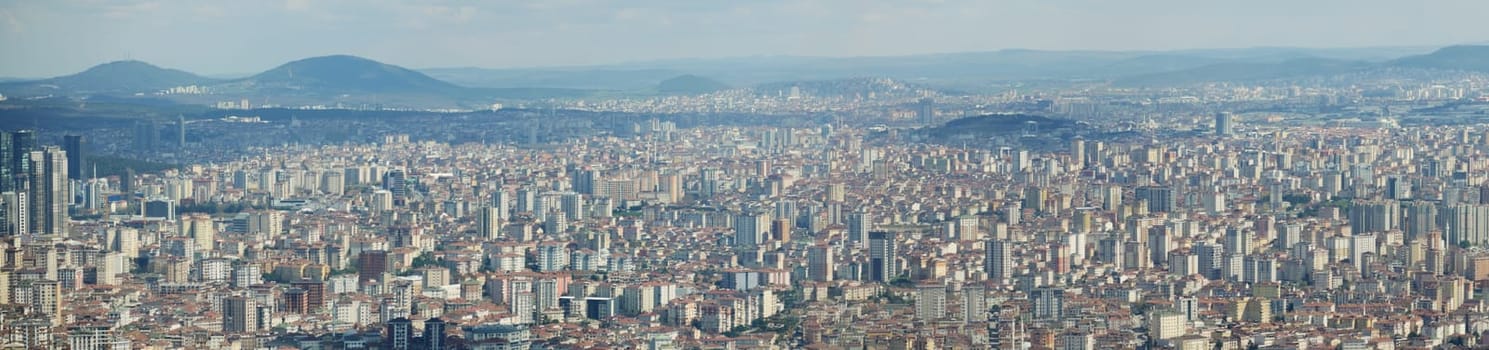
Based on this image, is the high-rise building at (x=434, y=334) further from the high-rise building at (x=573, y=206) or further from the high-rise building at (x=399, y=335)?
the high-rise building at (x=573, y=206)

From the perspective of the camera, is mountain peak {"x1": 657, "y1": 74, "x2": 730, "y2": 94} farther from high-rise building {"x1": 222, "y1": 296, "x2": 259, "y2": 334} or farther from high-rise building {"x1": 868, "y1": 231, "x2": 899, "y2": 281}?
high-rise building {"x1": 222, "y1": 296, "x2": 259, "y2": 334}

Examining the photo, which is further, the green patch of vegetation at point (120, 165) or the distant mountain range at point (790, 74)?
the distant mountain range at point (790, 74)

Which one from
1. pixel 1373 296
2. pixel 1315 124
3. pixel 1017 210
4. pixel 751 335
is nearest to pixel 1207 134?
pixel 1315 124

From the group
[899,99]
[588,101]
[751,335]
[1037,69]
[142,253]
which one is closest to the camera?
[751,335]

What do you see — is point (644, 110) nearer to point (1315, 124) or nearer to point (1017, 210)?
point (1315, 124)

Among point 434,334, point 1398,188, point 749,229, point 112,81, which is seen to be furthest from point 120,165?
point 434,334

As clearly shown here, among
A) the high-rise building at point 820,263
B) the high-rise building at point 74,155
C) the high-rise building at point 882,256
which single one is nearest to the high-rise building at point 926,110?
the high-rise building at point 74,155

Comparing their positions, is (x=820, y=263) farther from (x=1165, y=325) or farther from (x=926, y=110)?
(x=926, y=110)

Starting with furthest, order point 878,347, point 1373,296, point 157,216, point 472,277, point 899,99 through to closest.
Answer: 1. point 899,99
2. point 157,216
3. point 472,277
4. point 1373,296
5. point 878,347

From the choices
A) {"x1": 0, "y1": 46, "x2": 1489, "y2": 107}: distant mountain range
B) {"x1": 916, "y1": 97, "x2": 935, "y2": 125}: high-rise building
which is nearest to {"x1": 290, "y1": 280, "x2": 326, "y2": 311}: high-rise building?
{"x1": 916, "y1": 97, "x2": 935, "y2": 125}: high-rise building
